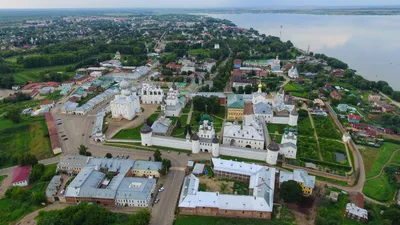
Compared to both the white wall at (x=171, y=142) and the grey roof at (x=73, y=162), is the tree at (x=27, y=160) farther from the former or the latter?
the white wall at (x=171, y=142)

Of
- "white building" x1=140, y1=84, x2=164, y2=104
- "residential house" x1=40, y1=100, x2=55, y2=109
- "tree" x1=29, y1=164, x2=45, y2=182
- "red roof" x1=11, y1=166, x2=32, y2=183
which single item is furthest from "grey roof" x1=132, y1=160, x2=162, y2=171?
"residential house" x1=40, y1=100, x2=55, y2=109

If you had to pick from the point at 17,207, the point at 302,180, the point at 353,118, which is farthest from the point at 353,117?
the point at 17,207

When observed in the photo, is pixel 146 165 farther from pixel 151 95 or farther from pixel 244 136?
pixel 151 95

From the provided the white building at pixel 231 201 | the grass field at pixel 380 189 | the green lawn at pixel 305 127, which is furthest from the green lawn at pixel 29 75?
the grass field at pixel 380 189

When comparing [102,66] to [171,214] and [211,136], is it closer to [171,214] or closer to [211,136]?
[211,136]

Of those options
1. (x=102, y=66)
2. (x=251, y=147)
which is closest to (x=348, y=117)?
(x=251, y=147)
